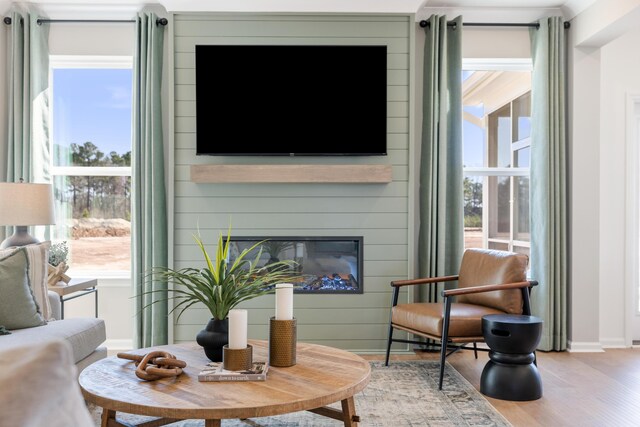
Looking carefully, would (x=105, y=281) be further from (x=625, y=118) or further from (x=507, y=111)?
(x=625, y=118)

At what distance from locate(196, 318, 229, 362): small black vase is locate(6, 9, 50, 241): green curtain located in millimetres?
2649

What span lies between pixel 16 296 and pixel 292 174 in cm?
195

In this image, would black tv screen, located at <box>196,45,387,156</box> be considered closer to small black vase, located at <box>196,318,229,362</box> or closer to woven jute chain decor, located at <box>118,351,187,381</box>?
small black vase, located at <box>196,318,229,362</box>

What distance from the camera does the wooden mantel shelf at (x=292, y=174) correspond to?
12.6 ft

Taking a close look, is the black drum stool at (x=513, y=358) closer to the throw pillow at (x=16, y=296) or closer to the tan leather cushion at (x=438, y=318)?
the tan leather cushion at (x=438, y=318)

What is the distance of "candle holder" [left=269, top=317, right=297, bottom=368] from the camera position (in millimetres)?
2162

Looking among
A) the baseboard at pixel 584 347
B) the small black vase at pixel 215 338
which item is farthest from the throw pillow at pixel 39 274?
the baseboard at pixel 584 347

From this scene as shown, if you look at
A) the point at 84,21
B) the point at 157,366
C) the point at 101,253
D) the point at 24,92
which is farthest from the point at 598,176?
the point at 24,92

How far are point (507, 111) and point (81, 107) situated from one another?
363 centimetres

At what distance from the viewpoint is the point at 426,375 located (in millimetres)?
3414

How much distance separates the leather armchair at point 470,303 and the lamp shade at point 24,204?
2.37m

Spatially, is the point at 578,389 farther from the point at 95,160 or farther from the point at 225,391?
the point at 95,160

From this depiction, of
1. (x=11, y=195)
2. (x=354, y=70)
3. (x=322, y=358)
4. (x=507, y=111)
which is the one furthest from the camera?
(x=507, y=111)

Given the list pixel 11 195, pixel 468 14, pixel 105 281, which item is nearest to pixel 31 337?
pixel 11 195
